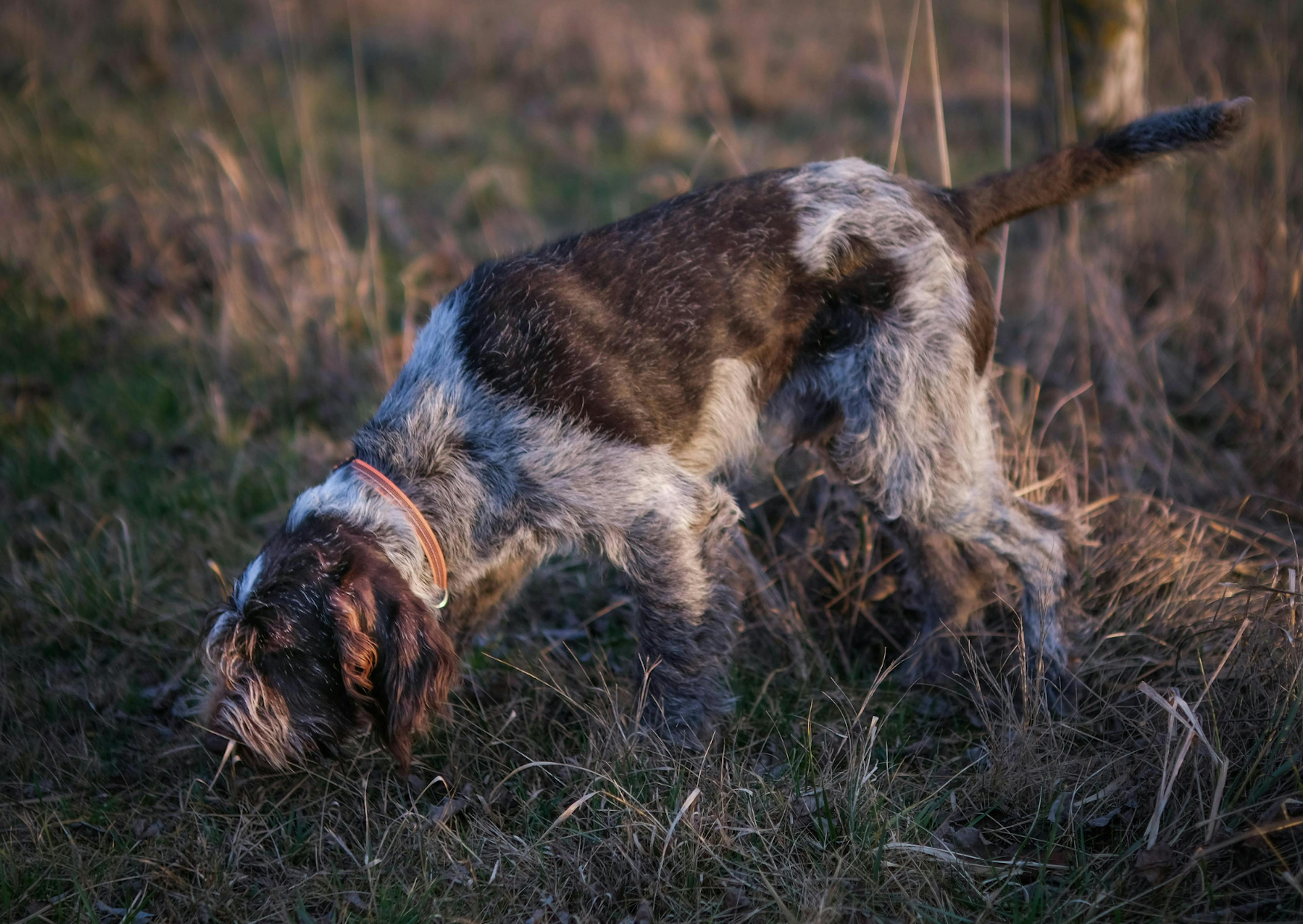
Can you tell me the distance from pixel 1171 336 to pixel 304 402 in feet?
14.0

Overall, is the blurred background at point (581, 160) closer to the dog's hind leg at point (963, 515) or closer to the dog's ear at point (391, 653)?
the dog's hind leg at point (963, 515)

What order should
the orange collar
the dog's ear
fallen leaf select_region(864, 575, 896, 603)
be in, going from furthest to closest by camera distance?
fallen leaf select_region(864, 575, 896, 603)
the orange collar
the dog's ear

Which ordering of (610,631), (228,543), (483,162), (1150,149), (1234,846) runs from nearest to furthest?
(1234,846), (1150,149), (610,631), (228,543), (483,162)

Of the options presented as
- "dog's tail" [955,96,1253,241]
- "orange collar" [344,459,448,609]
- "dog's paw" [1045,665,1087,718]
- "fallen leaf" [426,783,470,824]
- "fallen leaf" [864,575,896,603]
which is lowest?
"dog's paw" [1045,665,1087,718]

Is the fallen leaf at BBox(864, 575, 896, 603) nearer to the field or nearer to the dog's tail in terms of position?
the field

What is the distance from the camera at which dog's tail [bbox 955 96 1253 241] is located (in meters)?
2.84

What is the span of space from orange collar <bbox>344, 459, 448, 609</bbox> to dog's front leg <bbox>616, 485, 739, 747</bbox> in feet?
1.70

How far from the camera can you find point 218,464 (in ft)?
13.8

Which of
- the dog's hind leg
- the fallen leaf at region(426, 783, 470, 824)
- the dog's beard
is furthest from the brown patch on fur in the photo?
the dog's beard

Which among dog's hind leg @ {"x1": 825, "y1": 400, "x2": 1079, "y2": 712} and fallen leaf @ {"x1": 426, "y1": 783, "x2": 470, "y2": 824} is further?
dog's hind leg @ {"x1": 825, "y1": 400, "x2": 1079, "y2": 712}

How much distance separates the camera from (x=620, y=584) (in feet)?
11.4

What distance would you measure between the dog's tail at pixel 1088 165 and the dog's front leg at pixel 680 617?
128cm

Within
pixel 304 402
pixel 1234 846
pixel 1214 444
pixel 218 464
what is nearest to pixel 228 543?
pixel 218 464

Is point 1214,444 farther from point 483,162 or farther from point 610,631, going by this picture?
point 483,162
